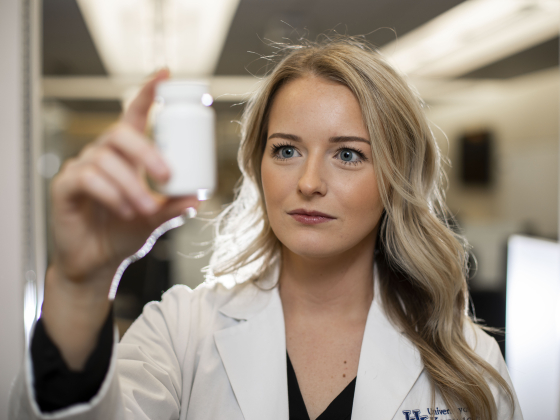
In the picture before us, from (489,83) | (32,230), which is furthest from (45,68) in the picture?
(489,83)

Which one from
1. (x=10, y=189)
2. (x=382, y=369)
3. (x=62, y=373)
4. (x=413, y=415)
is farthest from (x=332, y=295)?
(x=10, y=189)

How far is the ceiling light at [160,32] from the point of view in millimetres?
2721

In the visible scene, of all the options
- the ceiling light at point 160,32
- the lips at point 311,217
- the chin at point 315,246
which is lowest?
the chin at point 315,246

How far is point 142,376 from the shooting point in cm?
94

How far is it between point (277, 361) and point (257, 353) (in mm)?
56

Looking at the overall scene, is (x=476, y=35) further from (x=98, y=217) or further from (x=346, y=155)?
(x=98, y=217)

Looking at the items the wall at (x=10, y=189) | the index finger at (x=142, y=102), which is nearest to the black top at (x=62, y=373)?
the index finger at (x=142, y=102)

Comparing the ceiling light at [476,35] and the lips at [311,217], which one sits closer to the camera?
the lips at [311,217]

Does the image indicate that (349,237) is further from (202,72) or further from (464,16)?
(202,72)

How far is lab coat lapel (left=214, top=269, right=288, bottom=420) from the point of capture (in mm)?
1022

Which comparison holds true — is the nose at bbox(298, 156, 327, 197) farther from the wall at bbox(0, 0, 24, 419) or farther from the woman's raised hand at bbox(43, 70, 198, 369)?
the wall at bbox(0, 0, 24, 419)

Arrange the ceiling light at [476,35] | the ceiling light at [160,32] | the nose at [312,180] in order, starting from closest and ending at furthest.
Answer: the nose at [312,180] → the ceiling light at [160,32] → the ceiling light at [476,35]

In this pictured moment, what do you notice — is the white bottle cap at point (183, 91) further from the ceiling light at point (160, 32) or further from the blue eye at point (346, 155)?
the ceiling light at point (160, 32)

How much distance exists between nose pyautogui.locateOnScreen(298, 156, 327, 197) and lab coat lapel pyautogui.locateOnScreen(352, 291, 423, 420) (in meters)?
0.41
